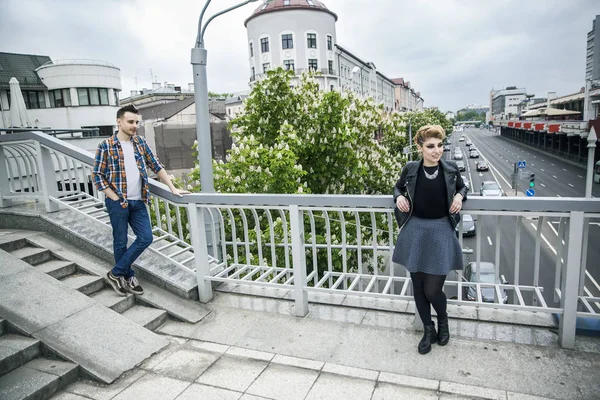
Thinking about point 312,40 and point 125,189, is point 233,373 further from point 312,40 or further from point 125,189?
point 312,40

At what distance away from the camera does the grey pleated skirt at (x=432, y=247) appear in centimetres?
344

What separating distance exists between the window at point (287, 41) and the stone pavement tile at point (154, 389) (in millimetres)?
55997

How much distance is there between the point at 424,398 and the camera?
3014 mm

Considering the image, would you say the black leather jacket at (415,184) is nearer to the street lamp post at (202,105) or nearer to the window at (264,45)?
the street lamp post at (202,105)

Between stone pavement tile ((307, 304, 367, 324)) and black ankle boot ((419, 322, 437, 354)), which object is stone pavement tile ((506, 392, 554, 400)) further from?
stone pavement tile ((307, 304, 367, 324))

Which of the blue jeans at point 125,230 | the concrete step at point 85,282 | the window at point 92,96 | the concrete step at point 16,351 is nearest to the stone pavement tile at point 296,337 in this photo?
the blue jeans at point 125,230

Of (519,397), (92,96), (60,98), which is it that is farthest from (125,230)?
(60,98)

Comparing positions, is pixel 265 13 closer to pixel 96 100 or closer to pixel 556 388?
pixel 96 100

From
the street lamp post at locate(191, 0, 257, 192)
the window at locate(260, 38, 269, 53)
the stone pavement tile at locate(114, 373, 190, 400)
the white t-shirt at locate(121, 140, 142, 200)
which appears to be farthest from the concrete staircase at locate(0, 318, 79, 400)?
the window at locate(260, 38, 269, 53)

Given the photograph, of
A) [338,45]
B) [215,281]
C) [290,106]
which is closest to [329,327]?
[215,281]

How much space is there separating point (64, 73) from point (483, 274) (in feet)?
130

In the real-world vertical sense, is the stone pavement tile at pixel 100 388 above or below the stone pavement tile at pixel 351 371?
above

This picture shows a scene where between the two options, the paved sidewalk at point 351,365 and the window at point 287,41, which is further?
the window at point 287,41

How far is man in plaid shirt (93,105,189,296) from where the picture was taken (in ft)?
14.3
